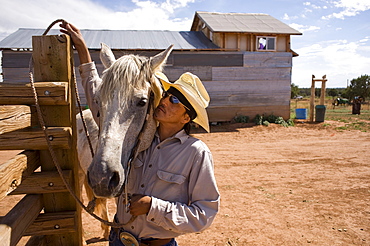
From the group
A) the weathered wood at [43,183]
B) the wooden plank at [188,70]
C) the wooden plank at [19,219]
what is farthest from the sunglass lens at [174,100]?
the wooden plank at [188,70]

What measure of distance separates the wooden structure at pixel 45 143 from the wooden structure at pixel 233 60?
11.1 m

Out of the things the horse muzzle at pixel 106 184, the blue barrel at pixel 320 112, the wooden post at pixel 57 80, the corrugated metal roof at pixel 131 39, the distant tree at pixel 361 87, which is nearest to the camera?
the horse muzzle at pixel 106 184

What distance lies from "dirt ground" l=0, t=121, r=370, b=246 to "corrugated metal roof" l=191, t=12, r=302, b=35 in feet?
22.0

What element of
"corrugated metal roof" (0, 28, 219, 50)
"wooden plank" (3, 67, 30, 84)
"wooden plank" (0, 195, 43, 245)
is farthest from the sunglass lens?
"wooden plank" (3, 67, 30, 84)

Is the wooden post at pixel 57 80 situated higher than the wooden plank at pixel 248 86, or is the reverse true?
the wooden plank at pixel 248 86

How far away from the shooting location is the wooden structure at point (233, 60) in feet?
43.5

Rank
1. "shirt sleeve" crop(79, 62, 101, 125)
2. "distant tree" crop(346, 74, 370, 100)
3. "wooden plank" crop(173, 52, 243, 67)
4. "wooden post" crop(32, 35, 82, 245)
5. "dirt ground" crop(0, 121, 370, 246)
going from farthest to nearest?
"distant tree" crop(346, 74, 370, 100) < "wooden plank" crop(173, 52, 243, 67) < "dirt ground" crop(0, 121, 370, 246) < "shirt sleeve" crop(79, 62, 101, 125) < "wooden post" crop(32, 35, 82, 245)

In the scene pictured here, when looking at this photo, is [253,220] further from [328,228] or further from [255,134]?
[255,134]

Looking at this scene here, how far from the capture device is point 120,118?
63.1 inches

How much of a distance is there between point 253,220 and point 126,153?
3.21 m

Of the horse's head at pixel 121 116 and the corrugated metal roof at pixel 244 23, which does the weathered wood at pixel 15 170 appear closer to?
the horse's head at pixel 121 116

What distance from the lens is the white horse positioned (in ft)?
4.59

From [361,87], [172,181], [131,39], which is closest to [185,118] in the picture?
[172,181]

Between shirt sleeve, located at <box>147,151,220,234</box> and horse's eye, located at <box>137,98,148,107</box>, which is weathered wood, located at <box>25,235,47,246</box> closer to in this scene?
shirt sleeve, located at <box>147,151,220,234</box>
